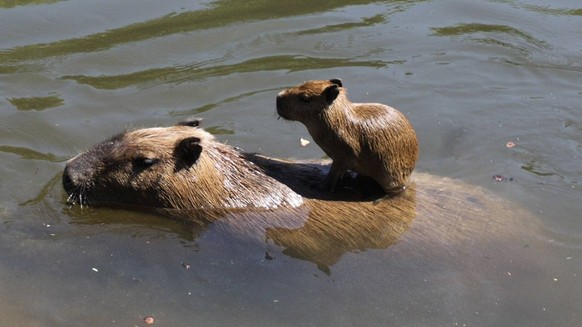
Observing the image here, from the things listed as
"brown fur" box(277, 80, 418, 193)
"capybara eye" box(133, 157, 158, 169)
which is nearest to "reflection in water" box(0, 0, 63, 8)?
"capybara eye" box(133, 157, 158, 169)

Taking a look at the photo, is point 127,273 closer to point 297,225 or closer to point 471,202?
point 297,225

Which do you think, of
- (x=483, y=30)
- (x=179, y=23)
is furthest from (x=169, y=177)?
(x=483, y=30)

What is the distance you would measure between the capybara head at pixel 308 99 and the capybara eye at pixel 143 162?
3.25 feet

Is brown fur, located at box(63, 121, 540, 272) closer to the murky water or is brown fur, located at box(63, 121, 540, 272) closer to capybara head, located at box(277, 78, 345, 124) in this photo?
the murky water

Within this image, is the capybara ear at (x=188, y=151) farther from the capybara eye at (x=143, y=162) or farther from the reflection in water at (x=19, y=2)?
the reflection in water at (x=19, y=2)

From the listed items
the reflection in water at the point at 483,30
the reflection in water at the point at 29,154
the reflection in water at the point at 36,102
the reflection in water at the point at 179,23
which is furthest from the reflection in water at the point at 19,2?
the reflection in water at the point at 483,30

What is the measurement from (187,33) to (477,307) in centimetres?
486

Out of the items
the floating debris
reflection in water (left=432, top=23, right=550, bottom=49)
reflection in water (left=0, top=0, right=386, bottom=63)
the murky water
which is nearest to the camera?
the murky water

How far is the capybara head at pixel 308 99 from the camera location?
6086 mm

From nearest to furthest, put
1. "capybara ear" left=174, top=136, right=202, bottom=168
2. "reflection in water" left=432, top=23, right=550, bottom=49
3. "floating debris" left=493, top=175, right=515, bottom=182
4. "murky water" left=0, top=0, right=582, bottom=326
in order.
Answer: "murky water" left=0, top=0, right=582, bottom=326 < "capybara ear" left=174, top=136, right=202, bottom=168 < "floating debris" left=493, top=175, right=515, bottom=182 < "reflection in water" left=432, top=23, right=550, bottom=49

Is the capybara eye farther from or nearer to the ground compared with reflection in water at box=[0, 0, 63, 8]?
nearer to the ground

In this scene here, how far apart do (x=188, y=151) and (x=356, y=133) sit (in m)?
1.15

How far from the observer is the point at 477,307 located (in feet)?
19.1

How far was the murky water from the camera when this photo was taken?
5.77 metres
